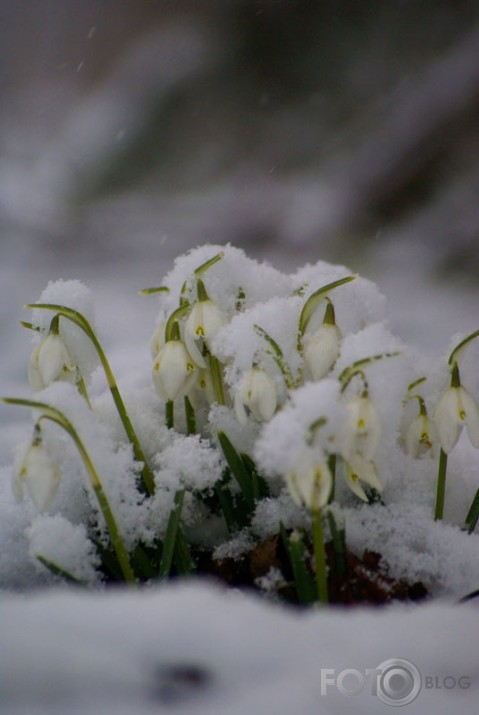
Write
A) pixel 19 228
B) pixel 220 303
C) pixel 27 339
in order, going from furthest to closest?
pixel 19 228
pixel 27 339
pixel 220 303

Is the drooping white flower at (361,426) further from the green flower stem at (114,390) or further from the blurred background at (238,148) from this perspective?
the blurred background at (238,148)

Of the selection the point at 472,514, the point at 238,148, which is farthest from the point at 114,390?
the point at 238,148

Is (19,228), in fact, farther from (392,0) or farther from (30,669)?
(30,669)

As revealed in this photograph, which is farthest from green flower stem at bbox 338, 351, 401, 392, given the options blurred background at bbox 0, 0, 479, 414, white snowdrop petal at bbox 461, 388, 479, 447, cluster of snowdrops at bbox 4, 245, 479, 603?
blurred background at bbox 0, 0, 479, 414

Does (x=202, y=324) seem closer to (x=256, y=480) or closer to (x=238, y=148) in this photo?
(x=256, y=480)

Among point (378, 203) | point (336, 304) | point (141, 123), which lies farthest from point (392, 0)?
point (336, 304)

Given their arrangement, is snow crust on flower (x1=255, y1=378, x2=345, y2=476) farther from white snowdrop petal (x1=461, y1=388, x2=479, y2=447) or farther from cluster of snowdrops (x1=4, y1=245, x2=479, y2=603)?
white snowdrop petal (x1=461, y1=388, x2=479, y2=447)
